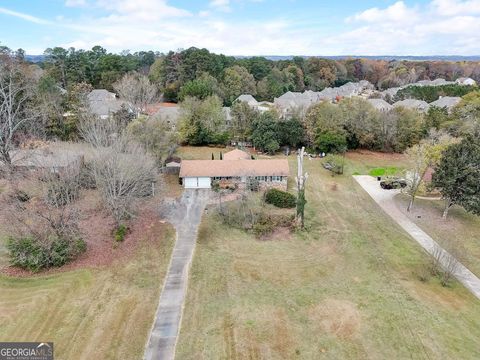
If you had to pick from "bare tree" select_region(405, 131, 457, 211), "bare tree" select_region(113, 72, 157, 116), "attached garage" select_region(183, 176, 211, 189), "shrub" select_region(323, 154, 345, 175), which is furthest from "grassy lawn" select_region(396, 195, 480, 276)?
"bare tree" select_region(113, 72, 157, 116)

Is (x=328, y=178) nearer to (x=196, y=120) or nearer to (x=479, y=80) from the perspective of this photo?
(x=196, y=120)

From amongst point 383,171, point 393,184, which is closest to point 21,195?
point 393,184

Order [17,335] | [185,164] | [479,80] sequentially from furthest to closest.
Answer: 1. [479,80]
2. [185,164]
3. [17,335]

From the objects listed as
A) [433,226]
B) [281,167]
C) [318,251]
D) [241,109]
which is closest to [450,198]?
[433,226]

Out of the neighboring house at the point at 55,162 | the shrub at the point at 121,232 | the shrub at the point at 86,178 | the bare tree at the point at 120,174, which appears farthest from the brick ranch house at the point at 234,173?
the shrub at the point at 121,232

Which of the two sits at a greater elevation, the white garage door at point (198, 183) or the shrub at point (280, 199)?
the white garage door at point (198, 183)

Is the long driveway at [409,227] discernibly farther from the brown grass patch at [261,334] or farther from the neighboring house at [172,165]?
the neighboring house at [172,165]

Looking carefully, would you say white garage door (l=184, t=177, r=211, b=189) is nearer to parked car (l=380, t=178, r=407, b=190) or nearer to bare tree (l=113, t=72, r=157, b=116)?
parked car (l=380, t=178, r=407, b=190)
